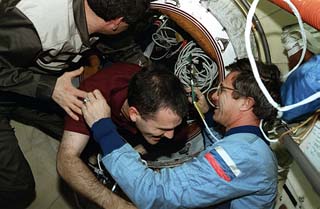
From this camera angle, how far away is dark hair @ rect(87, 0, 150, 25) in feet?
6.13

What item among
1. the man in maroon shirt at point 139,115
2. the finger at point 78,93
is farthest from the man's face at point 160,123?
the finger at point 78,93

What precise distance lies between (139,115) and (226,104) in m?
0.40

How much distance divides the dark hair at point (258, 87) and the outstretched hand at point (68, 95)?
70cm

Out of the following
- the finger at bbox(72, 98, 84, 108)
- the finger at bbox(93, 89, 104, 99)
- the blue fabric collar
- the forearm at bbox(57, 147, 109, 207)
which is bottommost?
the forearm at bbox(57, 147, 109, 207)

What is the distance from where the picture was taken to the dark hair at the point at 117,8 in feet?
6.13

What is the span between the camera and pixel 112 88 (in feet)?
6.63

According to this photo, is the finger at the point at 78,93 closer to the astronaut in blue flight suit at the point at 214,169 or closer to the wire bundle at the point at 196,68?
the astronaut in blue flight suit at the point at 214,169

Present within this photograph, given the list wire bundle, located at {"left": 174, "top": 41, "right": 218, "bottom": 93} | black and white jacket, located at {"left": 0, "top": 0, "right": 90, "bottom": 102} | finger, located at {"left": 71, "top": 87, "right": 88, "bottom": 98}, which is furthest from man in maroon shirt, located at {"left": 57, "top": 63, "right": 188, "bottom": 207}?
wire bundle, located at {"left": 174, "top": 41, "right": 218, "bottom": 93}

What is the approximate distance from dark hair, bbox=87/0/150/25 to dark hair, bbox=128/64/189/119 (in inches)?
10.6

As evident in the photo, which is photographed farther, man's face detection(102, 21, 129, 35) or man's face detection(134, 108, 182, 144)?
man's face detection(102, 21, 129, 35)

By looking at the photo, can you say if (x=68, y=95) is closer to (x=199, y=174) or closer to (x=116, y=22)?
(x=116, y=22)

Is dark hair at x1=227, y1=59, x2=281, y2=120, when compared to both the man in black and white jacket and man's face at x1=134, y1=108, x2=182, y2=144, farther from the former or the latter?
the man in black and white jacket

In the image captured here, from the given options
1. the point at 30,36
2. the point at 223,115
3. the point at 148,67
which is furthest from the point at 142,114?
the point at 30,36

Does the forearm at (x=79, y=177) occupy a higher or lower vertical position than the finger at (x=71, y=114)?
lower
